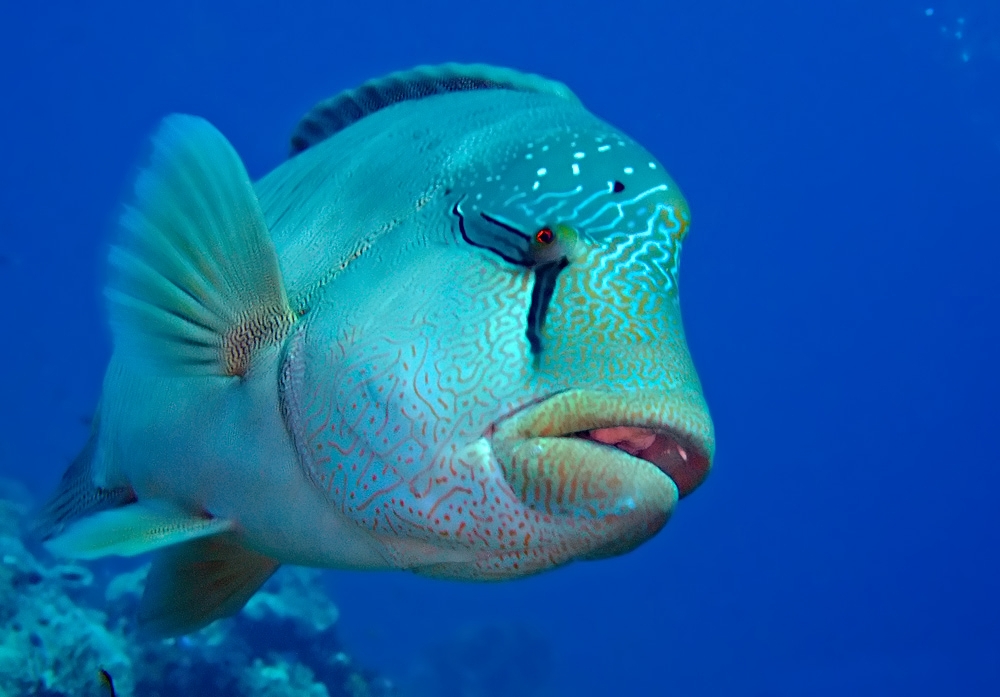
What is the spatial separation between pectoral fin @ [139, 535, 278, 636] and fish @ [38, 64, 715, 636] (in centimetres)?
52

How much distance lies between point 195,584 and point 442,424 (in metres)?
1.58

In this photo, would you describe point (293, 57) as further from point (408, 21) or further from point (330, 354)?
point (330, 354)

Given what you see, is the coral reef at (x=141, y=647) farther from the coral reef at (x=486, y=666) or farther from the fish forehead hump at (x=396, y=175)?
the coral reef at (x=486, y=666)

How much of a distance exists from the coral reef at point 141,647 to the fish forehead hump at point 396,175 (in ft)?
17.0

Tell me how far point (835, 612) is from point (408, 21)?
2433 inches

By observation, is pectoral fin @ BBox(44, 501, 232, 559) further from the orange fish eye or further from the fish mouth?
the orange fish eye

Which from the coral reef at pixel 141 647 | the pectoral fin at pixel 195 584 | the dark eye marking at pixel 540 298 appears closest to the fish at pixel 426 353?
the dark eye marking at pixel 540 298

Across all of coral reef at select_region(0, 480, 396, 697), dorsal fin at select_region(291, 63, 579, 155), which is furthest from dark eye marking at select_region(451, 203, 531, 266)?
coral reef at select_region(0, 480, 396, 697)

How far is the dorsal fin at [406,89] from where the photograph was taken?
2.62 meters

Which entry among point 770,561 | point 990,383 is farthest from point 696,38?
point 770,561

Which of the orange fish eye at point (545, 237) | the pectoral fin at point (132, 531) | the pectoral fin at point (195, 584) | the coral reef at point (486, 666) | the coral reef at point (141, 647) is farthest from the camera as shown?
the coral reef at point (486, 666)

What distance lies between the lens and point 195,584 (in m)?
2.62

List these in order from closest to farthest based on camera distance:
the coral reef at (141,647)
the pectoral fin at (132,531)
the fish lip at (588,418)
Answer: the fish lip at (588,418) < the pectoral fin at (132,531) < the coral reef at (141,647)

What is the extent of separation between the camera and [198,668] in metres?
8.28
